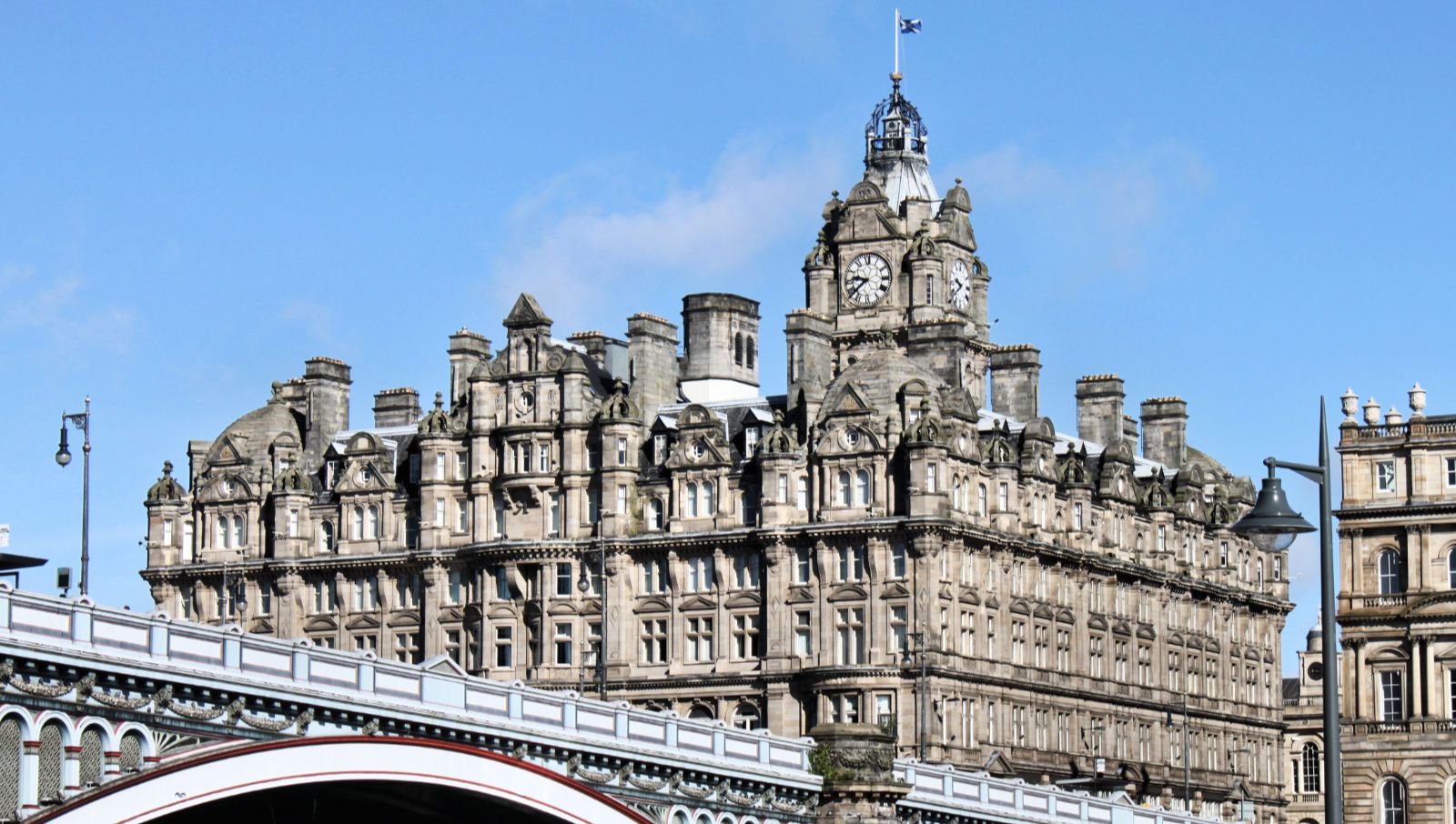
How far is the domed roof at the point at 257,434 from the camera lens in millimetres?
143250

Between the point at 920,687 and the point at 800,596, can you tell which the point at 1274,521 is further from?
the point at 800,596

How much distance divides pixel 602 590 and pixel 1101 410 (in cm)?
3089

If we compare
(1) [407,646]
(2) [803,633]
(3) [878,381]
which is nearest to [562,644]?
(1) [407,646]

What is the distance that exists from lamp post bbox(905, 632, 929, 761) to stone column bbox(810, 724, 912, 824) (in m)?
35.9

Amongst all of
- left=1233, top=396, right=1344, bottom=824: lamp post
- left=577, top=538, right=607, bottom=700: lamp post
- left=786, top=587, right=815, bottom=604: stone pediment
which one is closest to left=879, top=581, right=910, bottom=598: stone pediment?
left=786, top=587, right=815, bottom=604: stone pediment

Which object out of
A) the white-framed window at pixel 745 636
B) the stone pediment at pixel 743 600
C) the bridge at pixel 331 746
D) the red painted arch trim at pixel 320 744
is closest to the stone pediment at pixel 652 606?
the stone pediment at pixel 743 600

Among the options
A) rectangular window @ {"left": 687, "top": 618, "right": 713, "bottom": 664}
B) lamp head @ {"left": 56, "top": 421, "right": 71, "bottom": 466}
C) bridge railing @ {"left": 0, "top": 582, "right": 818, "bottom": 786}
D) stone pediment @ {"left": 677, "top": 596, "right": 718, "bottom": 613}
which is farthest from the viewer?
stone pediment @ {"left": 677, "top": 596, "right": 718, "bottom": 613}

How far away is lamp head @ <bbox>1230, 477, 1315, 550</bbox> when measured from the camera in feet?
169

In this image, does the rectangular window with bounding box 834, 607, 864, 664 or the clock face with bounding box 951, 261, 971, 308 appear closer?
the rectangular window with bounding box 834, 607, 864, 664

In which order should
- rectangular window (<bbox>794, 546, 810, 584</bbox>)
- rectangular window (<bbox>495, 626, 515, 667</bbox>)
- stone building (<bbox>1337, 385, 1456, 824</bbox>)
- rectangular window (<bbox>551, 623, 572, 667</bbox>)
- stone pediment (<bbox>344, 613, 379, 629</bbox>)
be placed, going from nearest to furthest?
rectangular window (<bbox>794, 546, 810, 584</bbox>) → rectangular window (<bbox>551, 623, 572, 667</bbox>) → rectangular window (<bbox>495, 626, 515, 667</bbox>) → stone pediment (<bbox>344, 613, 379, 629</bbox>) → stone building (<bbox>1337, 385, 1456, 824</bbox>)

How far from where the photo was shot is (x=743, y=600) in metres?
131

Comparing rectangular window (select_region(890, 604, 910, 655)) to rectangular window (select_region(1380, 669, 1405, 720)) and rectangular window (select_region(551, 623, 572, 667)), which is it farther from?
rectangular window (select_region(1380, 669, 1405, 720))

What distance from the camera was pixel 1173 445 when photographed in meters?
157

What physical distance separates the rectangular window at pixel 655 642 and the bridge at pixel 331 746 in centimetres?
4306
